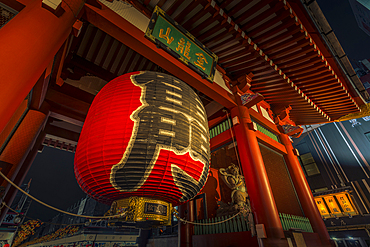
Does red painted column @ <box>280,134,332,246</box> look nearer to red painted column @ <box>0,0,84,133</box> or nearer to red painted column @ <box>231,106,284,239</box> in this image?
red painted column @ <box>231,106,284,239</box>

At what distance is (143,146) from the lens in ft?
5.84

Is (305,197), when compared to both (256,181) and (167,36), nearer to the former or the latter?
(256,181)

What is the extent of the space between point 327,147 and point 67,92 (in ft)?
64.9

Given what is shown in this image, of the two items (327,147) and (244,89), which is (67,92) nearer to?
(244,89)

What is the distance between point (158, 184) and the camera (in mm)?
1860

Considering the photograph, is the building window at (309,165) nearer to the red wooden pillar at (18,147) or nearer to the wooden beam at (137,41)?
the wooden beam at (137,41)

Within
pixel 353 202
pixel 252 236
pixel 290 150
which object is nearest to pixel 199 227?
pixel 252 236

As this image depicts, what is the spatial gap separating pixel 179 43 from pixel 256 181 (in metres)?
3.56

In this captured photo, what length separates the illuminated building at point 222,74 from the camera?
9.97ft

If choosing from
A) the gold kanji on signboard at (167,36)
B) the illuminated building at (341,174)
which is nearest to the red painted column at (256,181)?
the gold kanji on signboard at (167,36)

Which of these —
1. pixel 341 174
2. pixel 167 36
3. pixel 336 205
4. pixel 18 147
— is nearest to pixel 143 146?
pixel 167 36

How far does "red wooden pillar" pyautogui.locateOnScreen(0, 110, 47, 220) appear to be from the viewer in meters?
3.69

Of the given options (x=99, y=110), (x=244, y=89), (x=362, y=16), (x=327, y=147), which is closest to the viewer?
(x=99, y=110)

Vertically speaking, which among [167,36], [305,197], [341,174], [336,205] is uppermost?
[341,174]
